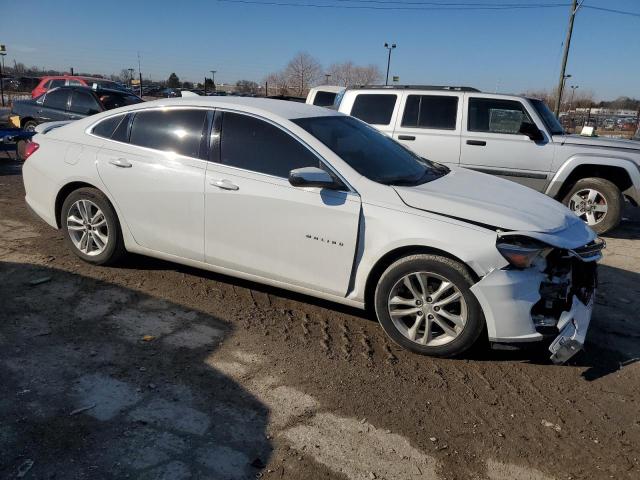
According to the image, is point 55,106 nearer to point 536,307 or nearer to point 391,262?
point 391,262

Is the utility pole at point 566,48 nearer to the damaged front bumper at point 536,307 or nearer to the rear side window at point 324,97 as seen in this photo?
the rear side window at point 324,97

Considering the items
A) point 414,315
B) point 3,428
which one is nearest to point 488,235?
point 414,315

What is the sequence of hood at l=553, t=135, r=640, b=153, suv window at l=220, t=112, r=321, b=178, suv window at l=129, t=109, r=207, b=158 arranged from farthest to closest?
hood at l=553, t=135, r=640, b=153, suv window at l=129, t=109, r=207, b=158, suv window at l=220, t=112, r=321, b=178

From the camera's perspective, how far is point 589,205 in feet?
25.0

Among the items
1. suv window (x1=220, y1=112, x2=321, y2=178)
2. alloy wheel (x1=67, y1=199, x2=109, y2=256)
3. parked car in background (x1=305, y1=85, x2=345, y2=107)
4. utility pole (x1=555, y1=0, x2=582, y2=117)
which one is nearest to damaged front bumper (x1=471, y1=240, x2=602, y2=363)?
suv window (x1=220, y1=112, x2=321, y2=178)

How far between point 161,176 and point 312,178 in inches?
56.6

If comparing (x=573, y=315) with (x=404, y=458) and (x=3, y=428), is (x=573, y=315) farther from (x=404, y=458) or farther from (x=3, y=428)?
(x=3, y=428)

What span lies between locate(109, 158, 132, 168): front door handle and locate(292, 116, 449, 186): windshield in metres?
1.56

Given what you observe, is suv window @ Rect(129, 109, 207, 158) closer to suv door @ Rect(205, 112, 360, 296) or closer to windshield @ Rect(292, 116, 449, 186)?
suv door @ Rect(205, 112, 360, 296)

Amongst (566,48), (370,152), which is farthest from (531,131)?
(566,48)

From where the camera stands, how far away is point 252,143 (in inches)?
162

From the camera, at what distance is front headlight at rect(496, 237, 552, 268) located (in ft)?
10.8

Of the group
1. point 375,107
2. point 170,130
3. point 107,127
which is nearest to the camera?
point 170,130

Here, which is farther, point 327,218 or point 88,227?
point 88,227
